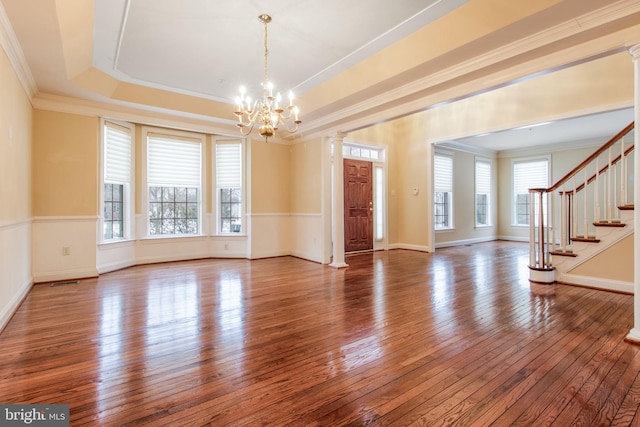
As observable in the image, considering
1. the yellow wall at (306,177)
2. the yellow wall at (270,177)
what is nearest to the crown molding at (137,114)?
the yellow wall at (270,177)

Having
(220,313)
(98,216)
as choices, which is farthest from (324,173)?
(98,216)

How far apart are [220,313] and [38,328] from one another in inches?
61.8

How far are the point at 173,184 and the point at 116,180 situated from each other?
98 centimetres

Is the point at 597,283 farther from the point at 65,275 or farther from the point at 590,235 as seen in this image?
the point at 65,275

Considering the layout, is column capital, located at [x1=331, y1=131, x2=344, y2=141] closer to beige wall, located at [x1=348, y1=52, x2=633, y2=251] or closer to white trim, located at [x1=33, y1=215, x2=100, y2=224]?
beige wall, located at [x1=348, y1=52, x2=633, y2=251]

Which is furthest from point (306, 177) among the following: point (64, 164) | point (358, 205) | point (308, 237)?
point (64, 164)

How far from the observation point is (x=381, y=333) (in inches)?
105

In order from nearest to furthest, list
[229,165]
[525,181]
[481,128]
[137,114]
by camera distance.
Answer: [137,114] → [481,128] → [229,165] → [525,181]

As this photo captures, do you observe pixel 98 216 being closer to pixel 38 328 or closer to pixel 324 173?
pixel 38 328

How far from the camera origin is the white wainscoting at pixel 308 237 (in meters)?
6.09

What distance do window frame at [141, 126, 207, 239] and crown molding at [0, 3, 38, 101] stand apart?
1762 mm

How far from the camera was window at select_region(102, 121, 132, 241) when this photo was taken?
5129 mm

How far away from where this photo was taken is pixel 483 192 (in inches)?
375

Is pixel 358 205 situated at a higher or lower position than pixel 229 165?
lower
